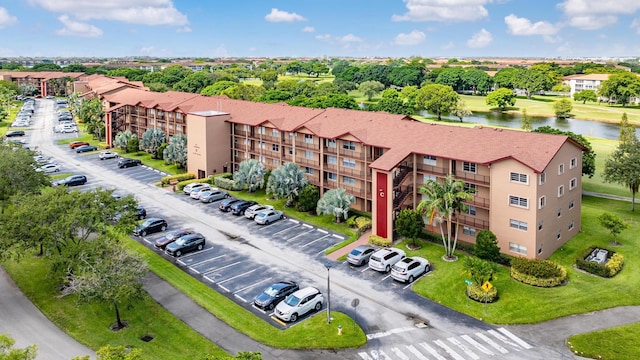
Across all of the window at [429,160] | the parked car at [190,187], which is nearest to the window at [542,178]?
the window at [429,160]

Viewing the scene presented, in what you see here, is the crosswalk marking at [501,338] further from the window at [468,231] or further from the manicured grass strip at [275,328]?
the window at [468,231]

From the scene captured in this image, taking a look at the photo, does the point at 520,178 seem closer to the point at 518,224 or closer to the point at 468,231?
the point at 518,224

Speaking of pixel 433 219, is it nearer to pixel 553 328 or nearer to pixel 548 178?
pixel 548 178

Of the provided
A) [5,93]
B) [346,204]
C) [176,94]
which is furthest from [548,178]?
[5,93]

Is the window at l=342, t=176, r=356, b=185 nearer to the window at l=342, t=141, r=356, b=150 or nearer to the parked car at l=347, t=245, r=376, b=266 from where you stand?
the window at l=342, t=141, r=356, b=150

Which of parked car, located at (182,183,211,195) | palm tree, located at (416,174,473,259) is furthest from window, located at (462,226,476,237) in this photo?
parked car, located at (182,183,211,195)

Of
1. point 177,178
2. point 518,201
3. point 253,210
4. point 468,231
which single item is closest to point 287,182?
point 253,210
